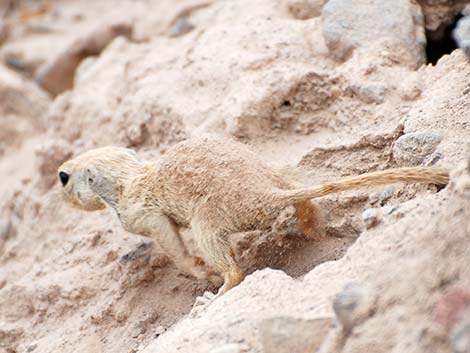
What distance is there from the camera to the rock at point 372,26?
17.3 feet

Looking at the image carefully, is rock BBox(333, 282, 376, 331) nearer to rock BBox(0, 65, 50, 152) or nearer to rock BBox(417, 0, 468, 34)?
rock BBox(417, 0, 468, 34)

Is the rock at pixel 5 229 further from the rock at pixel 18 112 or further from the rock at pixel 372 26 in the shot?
the rock at pixel 372 26

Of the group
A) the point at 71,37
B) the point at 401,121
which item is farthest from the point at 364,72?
the point at 71,37

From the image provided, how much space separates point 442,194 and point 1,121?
590 cm

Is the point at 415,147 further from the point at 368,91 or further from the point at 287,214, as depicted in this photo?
the point at 368,91

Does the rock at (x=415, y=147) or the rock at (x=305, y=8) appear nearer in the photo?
the rock at (x=415, y=147)

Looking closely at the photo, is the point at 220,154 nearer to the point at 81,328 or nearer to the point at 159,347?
the point at 159,347

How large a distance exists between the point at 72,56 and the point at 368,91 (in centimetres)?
424

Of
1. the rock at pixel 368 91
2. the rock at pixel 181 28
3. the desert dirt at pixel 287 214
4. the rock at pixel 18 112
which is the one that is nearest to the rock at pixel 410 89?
the desert dirt at pixel 287 214

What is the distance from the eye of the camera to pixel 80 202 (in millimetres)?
5004

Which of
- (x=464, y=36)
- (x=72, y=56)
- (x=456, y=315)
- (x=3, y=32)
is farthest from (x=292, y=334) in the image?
(x=3, y=32)

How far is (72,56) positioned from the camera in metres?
8.41

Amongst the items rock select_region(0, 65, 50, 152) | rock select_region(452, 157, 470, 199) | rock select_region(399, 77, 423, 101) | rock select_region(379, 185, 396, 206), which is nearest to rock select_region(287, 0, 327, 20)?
rock select_region(399, 77, 423, 101)

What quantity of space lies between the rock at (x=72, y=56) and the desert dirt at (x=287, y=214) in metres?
0.68
